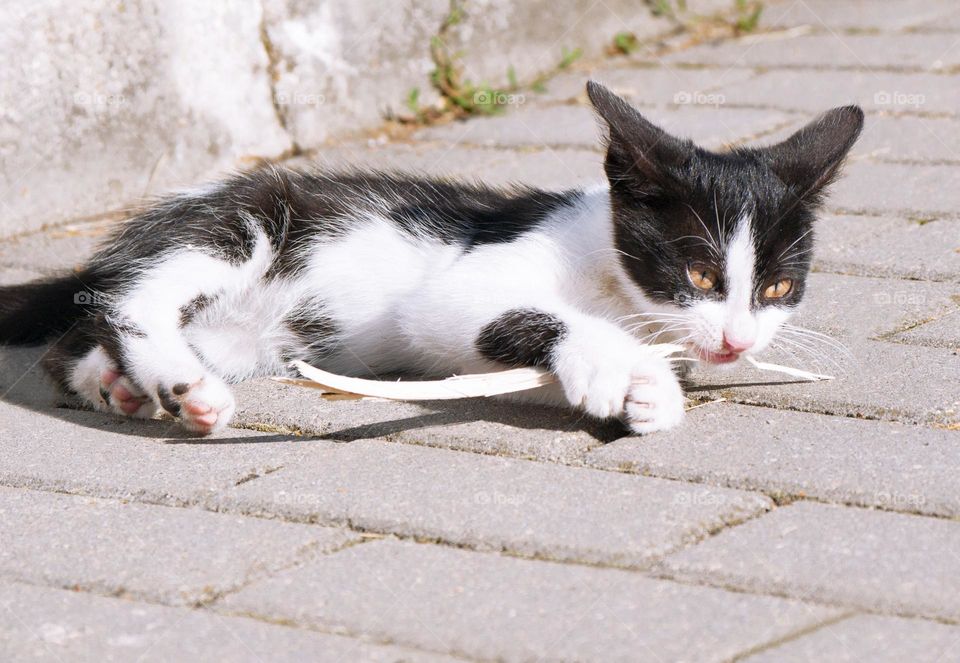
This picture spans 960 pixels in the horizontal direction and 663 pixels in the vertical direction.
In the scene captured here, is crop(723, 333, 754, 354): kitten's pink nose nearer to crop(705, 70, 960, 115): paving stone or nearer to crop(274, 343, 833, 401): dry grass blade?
crop(274, 343, 833, 401): dry grass blade

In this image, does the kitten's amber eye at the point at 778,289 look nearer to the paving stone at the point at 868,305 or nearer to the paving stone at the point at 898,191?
the paving stone at the point at 868,305

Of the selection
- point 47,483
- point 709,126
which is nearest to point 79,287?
point 47,483

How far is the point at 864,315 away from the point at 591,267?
79cm

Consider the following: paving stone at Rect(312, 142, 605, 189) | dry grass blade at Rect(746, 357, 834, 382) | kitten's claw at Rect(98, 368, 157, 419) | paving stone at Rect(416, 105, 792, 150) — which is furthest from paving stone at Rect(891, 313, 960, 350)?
kitten's claw at Rect(98, 368, 157, 419)

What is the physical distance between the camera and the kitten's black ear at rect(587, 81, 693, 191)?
258cm

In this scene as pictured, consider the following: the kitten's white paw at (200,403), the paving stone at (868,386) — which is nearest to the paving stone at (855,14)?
the paving stone at (868,386)

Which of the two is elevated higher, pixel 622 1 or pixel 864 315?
pixel 622 1

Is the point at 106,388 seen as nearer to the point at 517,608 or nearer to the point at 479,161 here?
the point at 517,608

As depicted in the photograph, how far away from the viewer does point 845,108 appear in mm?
2900

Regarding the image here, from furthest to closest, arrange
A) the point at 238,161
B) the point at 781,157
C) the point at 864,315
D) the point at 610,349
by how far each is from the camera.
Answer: the point at 238,161 < the point at 864,315 < the point at 781,157 < the point at 610,349

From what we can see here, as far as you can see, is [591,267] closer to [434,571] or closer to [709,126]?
[434,571]

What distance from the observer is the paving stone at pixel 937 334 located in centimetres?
288

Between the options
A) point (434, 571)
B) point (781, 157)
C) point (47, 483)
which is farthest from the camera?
point (781, 157)

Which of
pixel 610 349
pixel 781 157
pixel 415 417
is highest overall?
pixel 781 157
